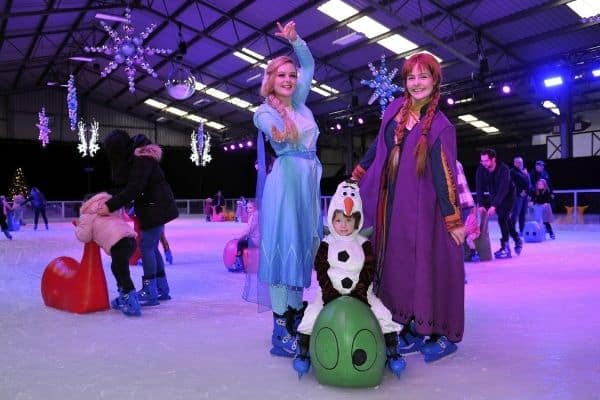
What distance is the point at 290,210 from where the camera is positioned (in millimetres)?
2258

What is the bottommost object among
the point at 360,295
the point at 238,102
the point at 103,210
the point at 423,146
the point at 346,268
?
the point at 360,295

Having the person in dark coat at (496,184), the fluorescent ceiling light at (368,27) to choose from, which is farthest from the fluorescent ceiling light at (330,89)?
the person in dark coat at (496,184)

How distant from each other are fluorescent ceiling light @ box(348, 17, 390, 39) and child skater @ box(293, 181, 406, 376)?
38.9 feet

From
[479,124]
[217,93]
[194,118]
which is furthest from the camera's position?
[194,118]

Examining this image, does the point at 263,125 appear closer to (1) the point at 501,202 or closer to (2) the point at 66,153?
(1) the point at 501,202

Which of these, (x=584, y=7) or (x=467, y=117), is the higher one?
(x=584, y=7)

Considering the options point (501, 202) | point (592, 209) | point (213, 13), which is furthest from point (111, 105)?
point (501, 202)

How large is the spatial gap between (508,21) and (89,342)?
40.4 feet

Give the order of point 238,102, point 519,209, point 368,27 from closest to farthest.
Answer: point 519,209
point 368,27
point 238,102

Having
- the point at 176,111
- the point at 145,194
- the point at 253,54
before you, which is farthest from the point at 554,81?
the point at 176,111

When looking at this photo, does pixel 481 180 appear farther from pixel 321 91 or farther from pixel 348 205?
pixel 321 91

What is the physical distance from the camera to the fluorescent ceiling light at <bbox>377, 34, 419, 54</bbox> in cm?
1394

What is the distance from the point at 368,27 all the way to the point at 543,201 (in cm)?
675

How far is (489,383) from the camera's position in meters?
1.95
